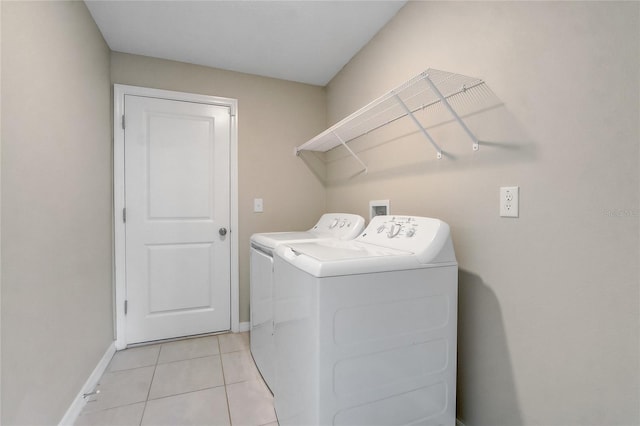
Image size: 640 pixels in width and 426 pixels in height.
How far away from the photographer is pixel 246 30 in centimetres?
190

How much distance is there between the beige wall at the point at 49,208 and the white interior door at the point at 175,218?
0.31 m

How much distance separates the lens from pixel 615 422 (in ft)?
2.76

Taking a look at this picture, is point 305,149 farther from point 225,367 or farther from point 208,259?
point 225,367

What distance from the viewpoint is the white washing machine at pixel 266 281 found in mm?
1617

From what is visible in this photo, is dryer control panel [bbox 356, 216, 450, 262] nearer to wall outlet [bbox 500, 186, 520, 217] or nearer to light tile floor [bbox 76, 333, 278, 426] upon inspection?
wall outlet [bbox 500, 186, 520, 217]

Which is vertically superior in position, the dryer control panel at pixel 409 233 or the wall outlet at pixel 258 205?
the wall outlet at pixel 258 205

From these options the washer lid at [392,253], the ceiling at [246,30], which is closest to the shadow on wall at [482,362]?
the washer lid at [392,253]

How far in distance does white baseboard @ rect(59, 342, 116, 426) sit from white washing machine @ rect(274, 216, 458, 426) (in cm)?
105

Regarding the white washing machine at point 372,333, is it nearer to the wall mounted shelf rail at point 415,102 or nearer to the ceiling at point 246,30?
the wall mounted shelf rail at point 415,102

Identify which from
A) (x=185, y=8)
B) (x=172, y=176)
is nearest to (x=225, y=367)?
(x=172, y=176)

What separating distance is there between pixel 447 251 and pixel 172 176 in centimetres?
207

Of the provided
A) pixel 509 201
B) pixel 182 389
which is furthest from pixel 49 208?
pixel 509 201

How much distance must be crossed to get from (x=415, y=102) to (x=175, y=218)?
1.94 metres

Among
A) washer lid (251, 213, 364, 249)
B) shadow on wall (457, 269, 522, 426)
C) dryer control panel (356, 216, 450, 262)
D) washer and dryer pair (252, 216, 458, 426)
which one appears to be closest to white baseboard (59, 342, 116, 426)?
washer and dryer pair (252, 216, 458, 426)
